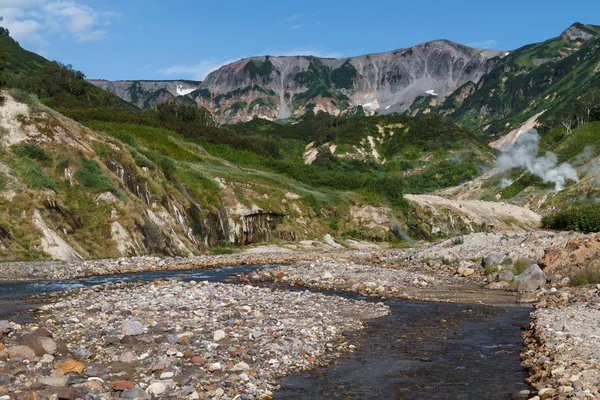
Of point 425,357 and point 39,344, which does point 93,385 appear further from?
point 425,357

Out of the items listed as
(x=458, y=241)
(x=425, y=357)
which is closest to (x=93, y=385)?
(x=425, y=357)

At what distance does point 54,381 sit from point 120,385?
1391mm

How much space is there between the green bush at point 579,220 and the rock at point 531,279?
23.5 m

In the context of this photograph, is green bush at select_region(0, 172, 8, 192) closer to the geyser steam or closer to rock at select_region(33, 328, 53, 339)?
rock at select_region(33, 328, 53, 339)

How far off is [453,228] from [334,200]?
22.9m

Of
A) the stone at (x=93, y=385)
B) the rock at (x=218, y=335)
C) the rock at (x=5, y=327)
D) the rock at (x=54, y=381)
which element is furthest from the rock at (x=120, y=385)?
the rock at (x=5, y=327)

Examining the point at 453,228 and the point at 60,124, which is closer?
the point at 60,124

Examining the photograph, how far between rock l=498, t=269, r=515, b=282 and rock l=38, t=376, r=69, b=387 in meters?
24.5

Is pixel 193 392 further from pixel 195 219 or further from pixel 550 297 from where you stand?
pixel 195 219

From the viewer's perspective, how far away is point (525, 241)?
35.3 m

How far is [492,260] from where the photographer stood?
31.6 meters

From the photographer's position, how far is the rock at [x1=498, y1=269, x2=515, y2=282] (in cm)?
2822

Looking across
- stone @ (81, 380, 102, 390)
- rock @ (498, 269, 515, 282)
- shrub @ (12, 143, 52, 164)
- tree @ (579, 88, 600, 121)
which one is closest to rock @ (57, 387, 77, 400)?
stone @ (81, 380, 102, 390)

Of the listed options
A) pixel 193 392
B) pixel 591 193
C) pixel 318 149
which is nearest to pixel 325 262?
pixel 193 392
